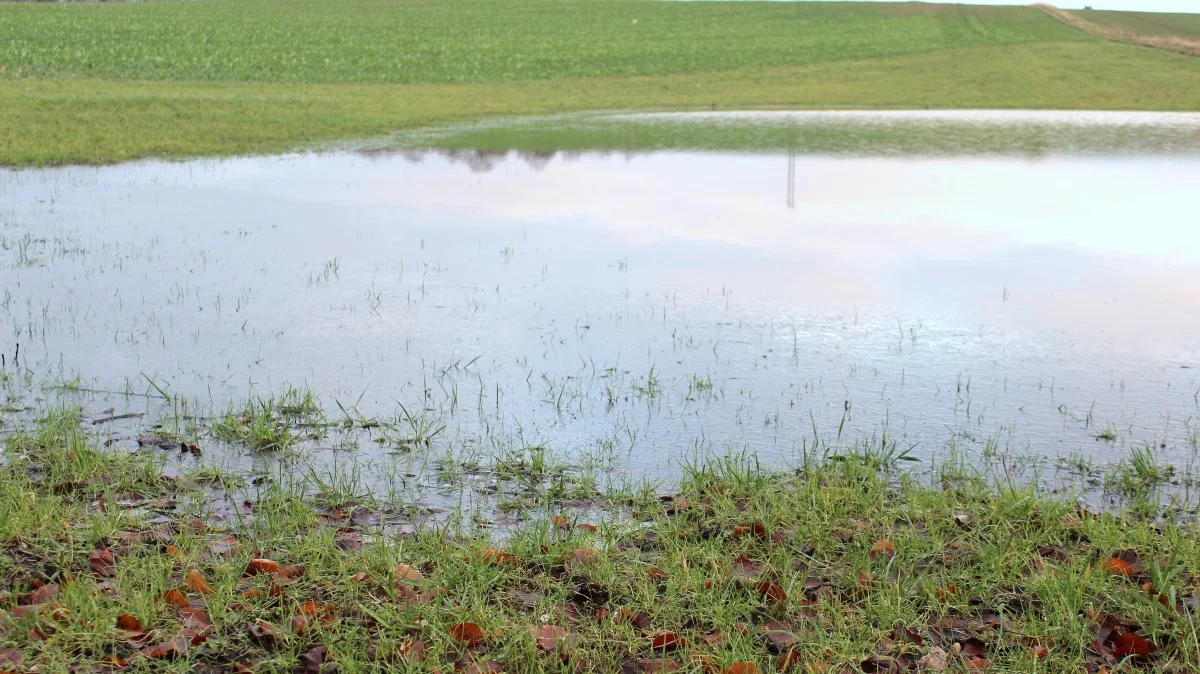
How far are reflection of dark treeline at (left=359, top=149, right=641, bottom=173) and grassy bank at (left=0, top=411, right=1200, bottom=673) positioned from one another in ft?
39.2

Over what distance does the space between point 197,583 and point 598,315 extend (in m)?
4.63

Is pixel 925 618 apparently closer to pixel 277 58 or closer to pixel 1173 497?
pixel 1173 497

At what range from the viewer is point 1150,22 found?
180 feet

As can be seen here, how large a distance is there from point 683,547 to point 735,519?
36cm

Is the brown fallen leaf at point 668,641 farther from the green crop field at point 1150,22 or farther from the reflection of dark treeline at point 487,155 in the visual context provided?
the green crop field at point 1150,22

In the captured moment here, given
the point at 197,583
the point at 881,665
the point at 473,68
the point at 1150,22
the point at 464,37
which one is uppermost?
the point at 1150,22

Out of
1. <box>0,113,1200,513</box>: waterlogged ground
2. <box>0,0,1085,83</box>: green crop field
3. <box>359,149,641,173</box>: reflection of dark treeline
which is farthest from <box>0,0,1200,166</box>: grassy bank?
<box>0,113,1200,513</box>: waterlogged ground

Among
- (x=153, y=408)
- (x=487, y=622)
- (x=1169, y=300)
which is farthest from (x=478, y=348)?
(x=1169, y=300)

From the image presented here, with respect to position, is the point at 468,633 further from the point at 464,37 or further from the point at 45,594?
→ the point at 464,37

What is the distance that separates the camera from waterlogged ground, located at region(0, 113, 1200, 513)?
5.60 metres

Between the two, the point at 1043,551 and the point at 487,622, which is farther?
the point at 1043,551

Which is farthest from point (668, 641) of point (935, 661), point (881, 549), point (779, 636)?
point (881, 549)

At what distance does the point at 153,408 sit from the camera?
5.87 meters

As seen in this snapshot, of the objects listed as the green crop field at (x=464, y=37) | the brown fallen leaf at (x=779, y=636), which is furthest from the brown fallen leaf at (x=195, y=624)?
the green crop field at (x=464, y=37)
